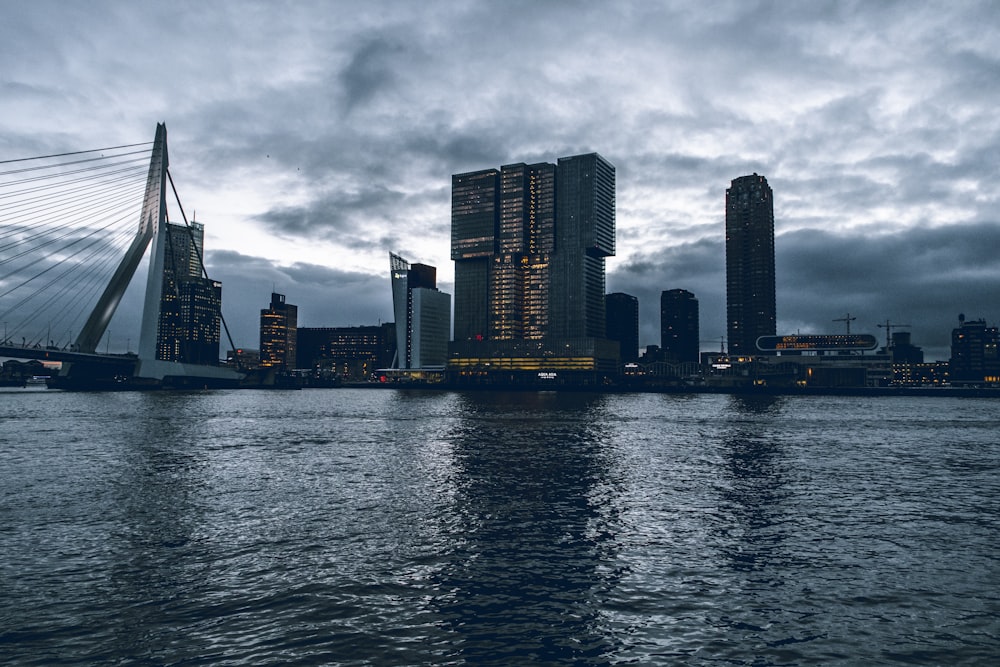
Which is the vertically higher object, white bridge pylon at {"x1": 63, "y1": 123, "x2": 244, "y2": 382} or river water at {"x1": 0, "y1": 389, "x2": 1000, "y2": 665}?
white bridge pylon at {"x1": 63, "y1": 123, "x2": 244, "y2": 382}

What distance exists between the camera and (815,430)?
3123 inches

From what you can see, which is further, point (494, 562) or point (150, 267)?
point (150, 267)

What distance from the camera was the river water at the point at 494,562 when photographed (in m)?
14.4

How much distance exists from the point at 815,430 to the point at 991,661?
236ft

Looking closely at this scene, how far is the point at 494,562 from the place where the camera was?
21.0 meters

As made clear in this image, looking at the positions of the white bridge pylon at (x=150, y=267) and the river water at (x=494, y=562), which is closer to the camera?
the river water at (x=494, y=562)

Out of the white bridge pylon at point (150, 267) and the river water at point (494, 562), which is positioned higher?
the white bridge pylon at point (150, 267)

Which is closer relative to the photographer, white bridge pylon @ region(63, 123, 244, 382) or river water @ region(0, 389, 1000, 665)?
river water @ region(0, 389, 1000, 665)

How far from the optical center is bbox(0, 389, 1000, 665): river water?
47.2 ft

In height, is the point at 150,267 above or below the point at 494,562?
above

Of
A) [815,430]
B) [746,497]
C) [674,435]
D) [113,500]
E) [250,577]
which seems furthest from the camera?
[815,430]

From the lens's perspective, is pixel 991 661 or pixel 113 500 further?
pixel 113 500

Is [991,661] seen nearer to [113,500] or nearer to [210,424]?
[113,500]

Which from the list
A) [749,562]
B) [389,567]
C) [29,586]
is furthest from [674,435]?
[29,586]
